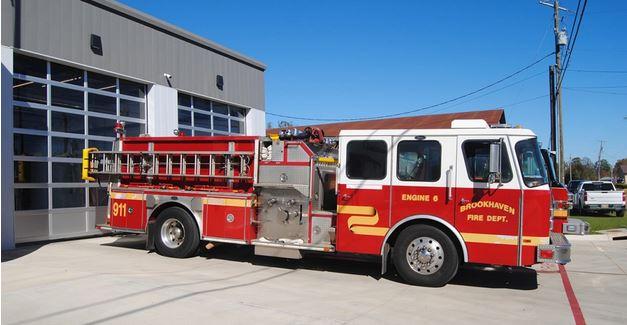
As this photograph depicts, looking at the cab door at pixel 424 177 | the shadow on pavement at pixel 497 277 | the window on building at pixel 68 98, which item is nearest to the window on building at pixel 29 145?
the window on building at pixel 68 98

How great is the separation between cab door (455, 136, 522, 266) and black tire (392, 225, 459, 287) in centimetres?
29

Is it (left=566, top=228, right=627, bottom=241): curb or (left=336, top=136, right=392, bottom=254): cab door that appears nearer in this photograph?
(left=336, top=136, right=392, bottom=254): cab door

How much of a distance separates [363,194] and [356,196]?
0.12m

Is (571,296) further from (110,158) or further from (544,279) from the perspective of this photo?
(110,158)

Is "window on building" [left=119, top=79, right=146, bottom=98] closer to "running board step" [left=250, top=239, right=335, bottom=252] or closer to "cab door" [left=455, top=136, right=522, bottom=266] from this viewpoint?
"running board step" [left=250, top=239, right=335, bottom=252]

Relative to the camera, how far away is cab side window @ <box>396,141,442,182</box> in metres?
7.96

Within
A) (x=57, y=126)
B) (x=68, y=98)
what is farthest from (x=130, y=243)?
(x=68, y=98)

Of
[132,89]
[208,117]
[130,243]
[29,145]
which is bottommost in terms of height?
[130,243]

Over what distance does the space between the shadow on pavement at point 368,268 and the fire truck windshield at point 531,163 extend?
5.73 feet

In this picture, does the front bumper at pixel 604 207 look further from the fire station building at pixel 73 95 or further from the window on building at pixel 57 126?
the window on building at pixel 57 126

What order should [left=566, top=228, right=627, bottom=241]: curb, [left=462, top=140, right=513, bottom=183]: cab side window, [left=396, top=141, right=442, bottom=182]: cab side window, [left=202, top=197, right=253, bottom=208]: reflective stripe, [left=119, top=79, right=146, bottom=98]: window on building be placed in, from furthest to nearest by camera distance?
[left=566, top=228, right=627, bottom=241]: curb → [left=119, top=79, right=146, bottom=98]: window on building → [left=202, top=197, right=253, bottom=208]: reflective stripe → [left=396, top=141, right=442, bottom=182]: cab side window → [left=462, top=140, right=513, bottom=183]: cab side window

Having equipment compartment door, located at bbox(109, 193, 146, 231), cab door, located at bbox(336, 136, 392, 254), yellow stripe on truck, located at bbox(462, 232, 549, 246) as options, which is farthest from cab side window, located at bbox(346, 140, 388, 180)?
equipment compartment door, located at bbox(109, 193, 146, 231)

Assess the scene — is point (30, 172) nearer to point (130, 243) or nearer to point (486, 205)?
point (130, 243)

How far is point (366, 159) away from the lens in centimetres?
839
